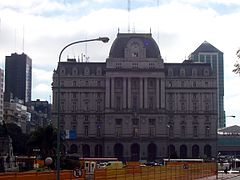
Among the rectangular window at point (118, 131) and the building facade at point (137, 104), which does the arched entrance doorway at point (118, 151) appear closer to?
the building facade at point (137, 104)

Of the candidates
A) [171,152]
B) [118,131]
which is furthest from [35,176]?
[171,152]

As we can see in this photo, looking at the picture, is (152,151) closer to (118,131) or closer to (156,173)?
(118,131)

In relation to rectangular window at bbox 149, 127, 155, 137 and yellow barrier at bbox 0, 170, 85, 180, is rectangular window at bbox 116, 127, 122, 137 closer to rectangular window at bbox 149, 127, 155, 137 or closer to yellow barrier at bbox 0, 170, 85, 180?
rectangular window at bbox 149, 127, 155, 137

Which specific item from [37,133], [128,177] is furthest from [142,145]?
[128,177]

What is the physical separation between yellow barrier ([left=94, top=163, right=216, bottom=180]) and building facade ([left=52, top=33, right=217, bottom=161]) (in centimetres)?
8542

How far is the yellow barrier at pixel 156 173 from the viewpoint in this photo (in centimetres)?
4375

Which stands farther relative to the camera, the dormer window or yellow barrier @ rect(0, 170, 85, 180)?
the dormer window

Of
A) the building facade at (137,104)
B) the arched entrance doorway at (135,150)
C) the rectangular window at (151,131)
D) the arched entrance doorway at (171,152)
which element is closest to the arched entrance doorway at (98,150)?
the building facade at (137,104)

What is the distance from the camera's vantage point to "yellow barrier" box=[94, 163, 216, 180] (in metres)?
43.8

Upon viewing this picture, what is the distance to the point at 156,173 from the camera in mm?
54188

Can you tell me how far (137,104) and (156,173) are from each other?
11637cm

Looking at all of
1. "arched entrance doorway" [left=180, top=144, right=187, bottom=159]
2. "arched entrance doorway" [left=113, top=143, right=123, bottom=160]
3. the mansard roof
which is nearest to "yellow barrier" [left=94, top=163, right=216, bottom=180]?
"arched entrance doorway" [left=113, top=143, right=123, bottom=160]

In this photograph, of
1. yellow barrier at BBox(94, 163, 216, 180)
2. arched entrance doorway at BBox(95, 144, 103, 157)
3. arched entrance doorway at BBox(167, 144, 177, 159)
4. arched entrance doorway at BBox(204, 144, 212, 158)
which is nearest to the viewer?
yellow barrier at BBox(94, 163, 216, 180)

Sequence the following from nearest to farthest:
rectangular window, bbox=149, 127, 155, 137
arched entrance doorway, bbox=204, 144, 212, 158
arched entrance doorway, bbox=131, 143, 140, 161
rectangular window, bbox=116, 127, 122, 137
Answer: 1. arched entrance doorway, bbox=131, 143, 140, 161
2. rectangular window, bbox=116, 127, 122, 137
3. rectangular window, bbox=149, 127, 155, 137
4. arched entrance doorway, bbox=204, 144, 212, 158
